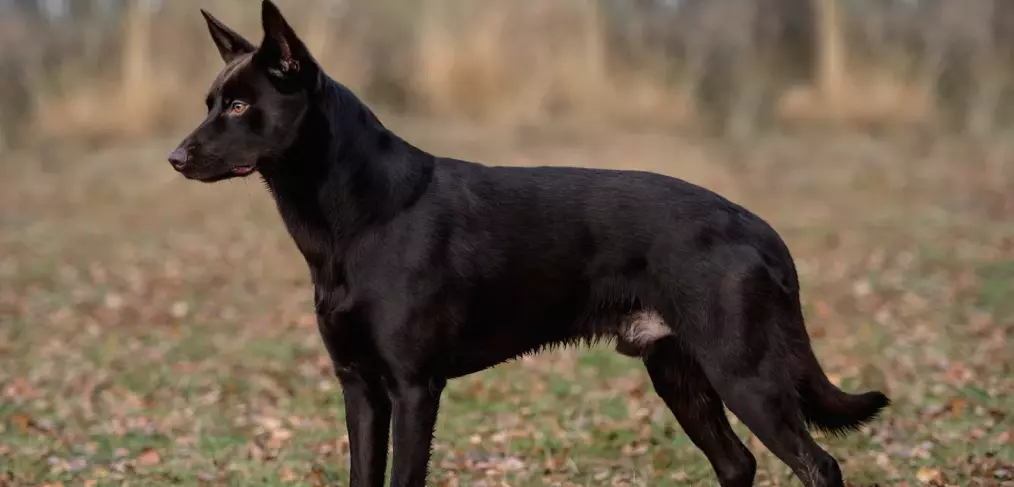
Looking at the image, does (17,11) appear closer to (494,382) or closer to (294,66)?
(494,382)

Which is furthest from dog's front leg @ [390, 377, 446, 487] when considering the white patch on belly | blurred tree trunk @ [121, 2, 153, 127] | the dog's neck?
blurred tree trunk @ [121, 2, 153, 127]

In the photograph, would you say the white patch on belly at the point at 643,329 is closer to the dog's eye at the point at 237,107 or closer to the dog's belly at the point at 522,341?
the dog's belly at the point at 522,341

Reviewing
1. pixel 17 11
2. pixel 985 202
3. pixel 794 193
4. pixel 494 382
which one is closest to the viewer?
pixel 494 382

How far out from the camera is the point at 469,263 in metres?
4.04

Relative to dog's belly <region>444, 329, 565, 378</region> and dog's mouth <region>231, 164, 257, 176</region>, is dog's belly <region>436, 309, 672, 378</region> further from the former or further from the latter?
dog's mouth <region>231, 164, 257, 176</region>

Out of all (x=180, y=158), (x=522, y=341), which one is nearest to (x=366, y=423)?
(x=522, y=341)

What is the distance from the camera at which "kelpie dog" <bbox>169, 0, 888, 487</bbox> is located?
3906mm

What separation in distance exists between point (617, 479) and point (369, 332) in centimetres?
203

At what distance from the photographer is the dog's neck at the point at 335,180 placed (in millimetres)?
3998

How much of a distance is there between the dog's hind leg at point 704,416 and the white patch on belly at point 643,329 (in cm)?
27

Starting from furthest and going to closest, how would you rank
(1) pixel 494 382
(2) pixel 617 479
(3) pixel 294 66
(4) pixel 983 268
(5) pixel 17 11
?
(5) pixel 17 11
(4) pixel 983 268
(1) pixel 494 382
(2) pixel 617 479
(3) pixel 294 66

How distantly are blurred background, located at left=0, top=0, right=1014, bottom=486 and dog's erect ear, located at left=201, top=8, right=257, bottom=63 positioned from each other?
7.37 feet

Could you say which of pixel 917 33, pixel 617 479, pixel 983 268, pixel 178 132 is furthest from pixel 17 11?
pixel 617 479

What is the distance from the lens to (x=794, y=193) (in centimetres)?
1562
